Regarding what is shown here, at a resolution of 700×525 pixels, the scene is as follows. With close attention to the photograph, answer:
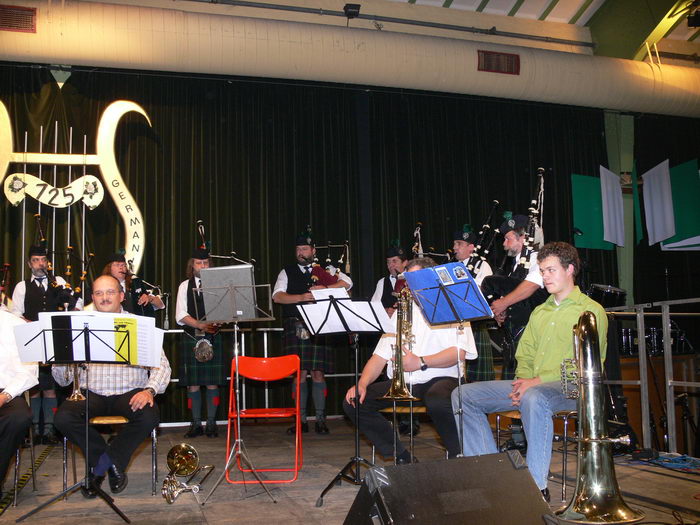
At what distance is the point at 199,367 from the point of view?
670 centimetres

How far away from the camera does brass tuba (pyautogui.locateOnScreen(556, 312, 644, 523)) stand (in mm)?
2549

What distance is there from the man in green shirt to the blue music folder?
1.11 feet

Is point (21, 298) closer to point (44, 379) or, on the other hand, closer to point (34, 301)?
point (34, 301)

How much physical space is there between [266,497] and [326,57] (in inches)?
202

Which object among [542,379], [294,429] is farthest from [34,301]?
[542,379]

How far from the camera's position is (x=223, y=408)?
25.5 feet

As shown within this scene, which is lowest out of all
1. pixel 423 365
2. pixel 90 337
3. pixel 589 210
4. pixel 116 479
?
pixel 116 479

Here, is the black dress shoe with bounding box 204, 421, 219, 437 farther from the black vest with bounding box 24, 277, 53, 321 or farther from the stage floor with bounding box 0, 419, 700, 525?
the black vest with bounding box 24, 277, 53, 321

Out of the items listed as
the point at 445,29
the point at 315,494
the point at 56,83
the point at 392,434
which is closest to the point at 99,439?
the point at 315,494

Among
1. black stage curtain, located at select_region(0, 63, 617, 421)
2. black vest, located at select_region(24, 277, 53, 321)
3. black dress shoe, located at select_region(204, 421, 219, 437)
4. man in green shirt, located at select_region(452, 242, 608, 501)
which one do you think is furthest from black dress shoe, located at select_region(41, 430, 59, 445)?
man in green shirt, located at select_region(452, 242, 608, 501)

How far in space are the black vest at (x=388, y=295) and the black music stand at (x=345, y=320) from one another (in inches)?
114

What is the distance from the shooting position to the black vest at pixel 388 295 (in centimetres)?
703

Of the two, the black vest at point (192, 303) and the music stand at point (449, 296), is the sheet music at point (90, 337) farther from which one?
the black vest at point (192, 303)

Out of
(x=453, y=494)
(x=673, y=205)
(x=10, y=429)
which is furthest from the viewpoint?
(x=673, y=205)
